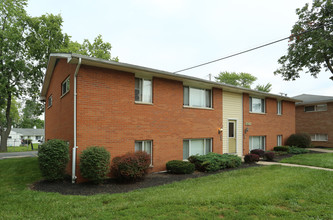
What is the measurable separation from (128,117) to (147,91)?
1.71 meters

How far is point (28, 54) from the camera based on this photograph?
23.5 metres

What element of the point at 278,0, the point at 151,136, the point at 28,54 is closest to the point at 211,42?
the point at 278,0

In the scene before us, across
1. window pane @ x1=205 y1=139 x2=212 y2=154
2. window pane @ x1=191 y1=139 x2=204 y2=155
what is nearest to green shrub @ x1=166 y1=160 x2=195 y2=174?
window pane @ x1=191 y1=139 x2=204 y2=155

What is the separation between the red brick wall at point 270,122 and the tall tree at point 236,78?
31.0 meters

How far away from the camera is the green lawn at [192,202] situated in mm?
4594

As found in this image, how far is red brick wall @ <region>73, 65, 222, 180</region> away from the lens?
834 cm

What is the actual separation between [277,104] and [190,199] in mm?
16344

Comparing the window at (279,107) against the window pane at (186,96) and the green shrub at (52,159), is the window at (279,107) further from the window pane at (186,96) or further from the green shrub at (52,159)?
the green shrub at (52,159)

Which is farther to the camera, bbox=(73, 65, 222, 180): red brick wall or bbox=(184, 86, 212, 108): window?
bbox=(184, 86, 212, 108): window

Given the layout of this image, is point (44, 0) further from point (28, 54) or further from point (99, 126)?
point (28, 54)

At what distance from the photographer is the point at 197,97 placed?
12523mm

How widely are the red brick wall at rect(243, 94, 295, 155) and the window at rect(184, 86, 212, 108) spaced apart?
3.74 m

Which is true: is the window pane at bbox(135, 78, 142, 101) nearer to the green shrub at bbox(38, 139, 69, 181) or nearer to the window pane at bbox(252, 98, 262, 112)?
the green shrub at bbox(38, 139, 69, 181)

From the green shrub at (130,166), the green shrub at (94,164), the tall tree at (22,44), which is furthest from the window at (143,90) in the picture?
the tall tree at (22,44)
